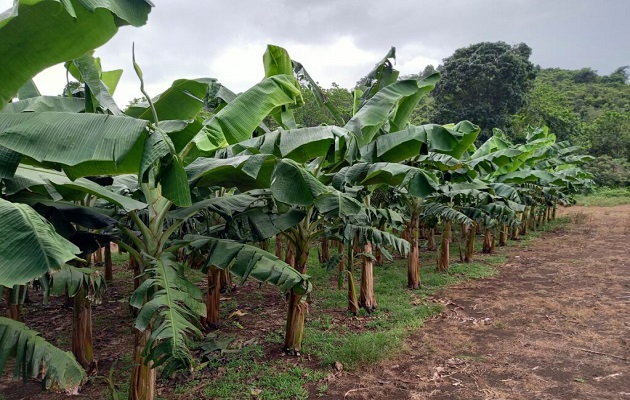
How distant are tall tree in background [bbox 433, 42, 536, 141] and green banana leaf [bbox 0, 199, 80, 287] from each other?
96.3ft

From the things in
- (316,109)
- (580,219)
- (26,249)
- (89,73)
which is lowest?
(580,219)

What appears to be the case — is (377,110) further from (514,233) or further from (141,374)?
(514,233)

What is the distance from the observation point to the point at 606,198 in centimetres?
3325

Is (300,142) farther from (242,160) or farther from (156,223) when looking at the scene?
(156,223)

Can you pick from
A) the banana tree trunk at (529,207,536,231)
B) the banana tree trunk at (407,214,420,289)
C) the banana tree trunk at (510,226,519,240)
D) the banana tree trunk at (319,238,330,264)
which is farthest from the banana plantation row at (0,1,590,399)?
the banana tree trunk at (529,207,536,231)

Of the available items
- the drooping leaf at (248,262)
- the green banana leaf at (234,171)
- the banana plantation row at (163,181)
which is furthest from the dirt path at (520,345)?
the green banana leaf at (234,171)

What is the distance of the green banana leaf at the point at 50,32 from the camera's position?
105 inches

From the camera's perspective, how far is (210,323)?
7.00 metres

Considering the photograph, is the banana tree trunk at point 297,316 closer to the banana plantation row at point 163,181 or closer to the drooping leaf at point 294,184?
the banana plantation row at point 163,181

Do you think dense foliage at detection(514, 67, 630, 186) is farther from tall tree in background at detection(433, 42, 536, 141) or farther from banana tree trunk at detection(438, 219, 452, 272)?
banana tree trunk at detection(438, 219, 452, 272)

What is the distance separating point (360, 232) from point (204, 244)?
283 centimetres

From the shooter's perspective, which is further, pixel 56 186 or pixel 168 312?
pixel 56 186

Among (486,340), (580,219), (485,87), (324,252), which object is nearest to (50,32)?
(486,340)

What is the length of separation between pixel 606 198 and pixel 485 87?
1449 centimetres
